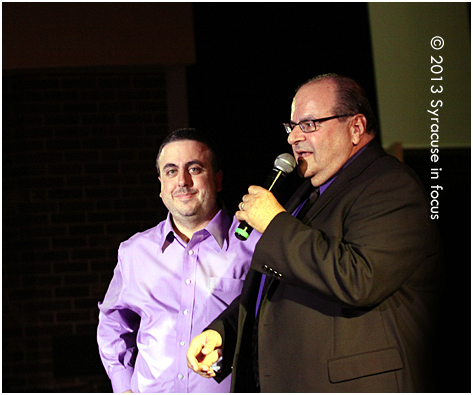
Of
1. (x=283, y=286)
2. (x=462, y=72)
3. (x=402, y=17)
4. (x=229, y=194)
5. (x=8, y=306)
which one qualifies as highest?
(x=402, y=17)

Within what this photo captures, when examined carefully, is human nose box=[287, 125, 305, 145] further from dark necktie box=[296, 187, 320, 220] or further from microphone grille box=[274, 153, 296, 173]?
dark necktie box=[296, 187, 320, 220]

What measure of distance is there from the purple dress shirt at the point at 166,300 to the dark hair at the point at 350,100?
2.26ft

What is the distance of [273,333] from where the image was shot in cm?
158

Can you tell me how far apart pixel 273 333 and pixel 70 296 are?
8.03ft

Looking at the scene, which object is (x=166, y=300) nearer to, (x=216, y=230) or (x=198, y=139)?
(x=216, y=230)

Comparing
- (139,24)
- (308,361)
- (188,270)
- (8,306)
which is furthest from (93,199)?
(308,361)

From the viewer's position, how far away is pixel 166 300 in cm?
208

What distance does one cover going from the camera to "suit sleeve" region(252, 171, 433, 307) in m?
1.40

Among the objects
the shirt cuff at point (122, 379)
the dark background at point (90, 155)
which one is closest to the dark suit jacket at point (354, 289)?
the shirt cuff at point (122, 379)

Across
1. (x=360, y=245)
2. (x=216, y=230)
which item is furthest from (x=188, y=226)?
(x=360, y=245)

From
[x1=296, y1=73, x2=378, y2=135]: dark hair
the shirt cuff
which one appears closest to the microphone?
[x1=296, y1=73, x2=378, y2=135]: dark hair

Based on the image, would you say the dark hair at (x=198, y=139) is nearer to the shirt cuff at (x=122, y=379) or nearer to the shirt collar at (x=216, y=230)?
the shirt collar at (x=216, y=230)

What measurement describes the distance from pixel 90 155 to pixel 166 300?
196 centimetres

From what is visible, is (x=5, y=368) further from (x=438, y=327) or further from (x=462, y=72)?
(x=462, y=72)
